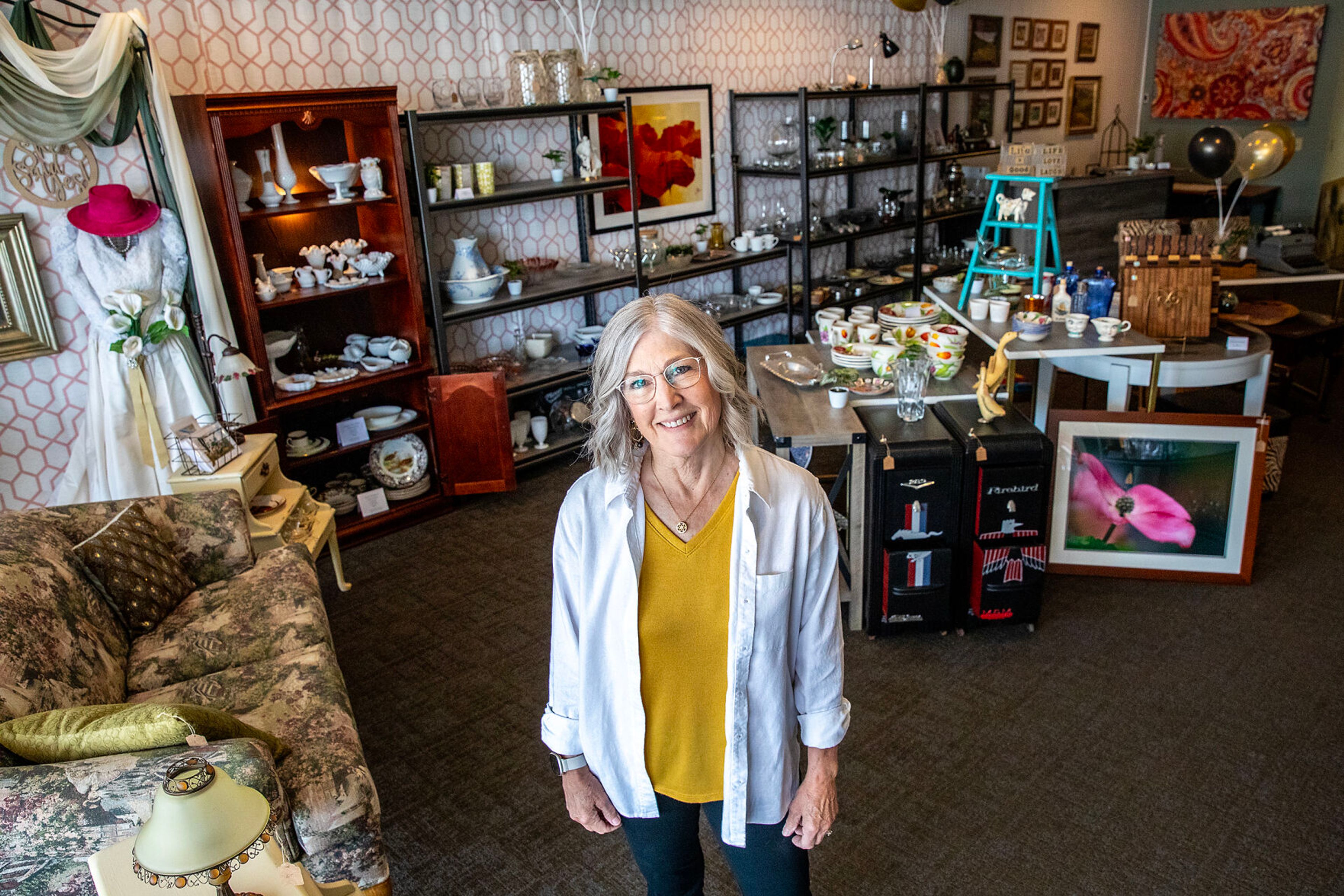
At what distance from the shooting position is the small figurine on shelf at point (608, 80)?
4.86 meters

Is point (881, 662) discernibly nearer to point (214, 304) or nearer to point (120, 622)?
point (120, 622)

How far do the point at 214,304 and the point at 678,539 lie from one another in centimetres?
290

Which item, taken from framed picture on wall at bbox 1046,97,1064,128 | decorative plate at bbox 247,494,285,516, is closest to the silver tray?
decorative plate at bbox 247,494,285,516

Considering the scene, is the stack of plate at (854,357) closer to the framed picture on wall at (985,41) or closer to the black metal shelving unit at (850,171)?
the black metal shelving unit at (850,171)

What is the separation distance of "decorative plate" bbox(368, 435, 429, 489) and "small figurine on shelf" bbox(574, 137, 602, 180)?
1.68 m

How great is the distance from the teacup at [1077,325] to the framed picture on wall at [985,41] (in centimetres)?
439

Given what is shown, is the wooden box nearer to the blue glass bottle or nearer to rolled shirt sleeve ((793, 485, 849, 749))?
the blue glass bottle

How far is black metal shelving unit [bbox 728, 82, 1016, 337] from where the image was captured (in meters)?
5.95

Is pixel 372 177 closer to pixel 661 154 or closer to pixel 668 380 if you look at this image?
pixel 661 154

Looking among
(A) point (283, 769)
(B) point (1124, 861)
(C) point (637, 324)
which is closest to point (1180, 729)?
(B) point (1124, 861)

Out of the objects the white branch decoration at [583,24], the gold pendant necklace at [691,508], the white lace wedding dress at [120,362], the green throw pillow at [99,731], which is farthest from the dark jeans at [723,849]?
the white branch decoration at [583,24]

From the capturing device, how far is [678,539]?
1.55 meters

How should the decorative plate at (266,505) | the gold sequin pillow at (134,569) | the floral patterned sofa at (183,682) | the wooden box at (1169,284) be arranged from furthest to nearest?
1. the wooden box at (1169,284)
2. the decorative plate at (266,505)
3. the gold sequin pillow at (134,569)
4. the floral patterned sofa at (183,682)

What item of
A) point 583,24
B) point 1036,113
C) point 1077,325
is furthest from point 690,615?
point 1036,113
